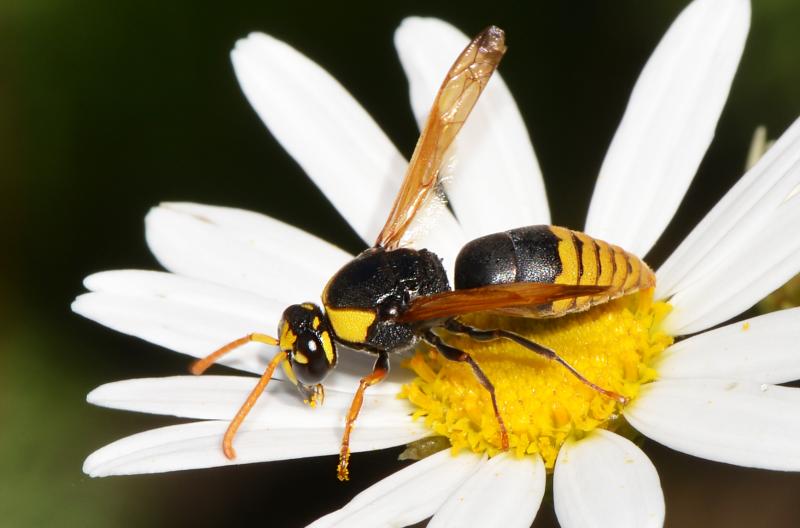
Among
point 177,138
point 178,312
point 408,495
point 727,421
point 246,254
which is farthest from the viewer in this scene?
point 177,138

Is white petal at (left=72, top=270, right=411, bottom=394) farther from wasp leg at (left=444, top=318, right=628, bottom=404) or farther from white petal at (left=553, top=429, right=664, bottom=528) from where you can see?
white petal at (left=553, top=429, right=664, bottom=528)

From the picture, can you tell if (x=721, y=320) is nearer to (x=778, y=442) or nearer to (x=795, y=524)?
(x=778, y=442)

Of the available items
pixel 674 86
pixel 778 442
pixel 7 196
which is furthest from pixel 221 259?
pixel 778 442

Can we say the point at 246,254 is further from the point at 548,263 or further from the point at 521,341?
the point at 548,263

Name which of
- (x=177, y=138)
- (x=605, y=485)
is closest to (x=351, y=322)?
(x=605, y=485)

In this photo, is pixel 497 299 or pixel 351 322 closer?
pixel 497 299

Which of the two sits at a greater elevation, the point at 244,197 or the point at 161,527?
the point at 244,197

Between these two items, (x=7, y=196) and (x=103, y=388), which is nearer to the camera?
(x=103, y=388)
